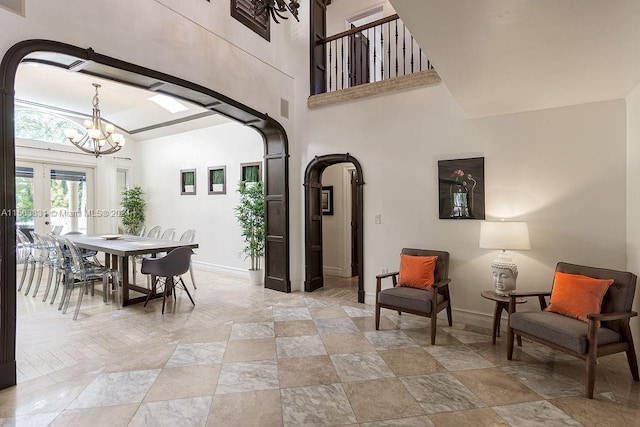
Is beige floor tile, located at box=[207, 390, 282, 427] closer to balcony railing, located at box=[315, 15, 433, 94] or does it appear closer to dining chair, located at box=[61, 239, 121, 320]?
dining chair, located at box=[61, 239, 121, 320]

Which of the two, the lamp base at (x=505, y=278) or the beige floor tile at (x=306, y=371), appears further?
the lamp base at (x=505, y=278)

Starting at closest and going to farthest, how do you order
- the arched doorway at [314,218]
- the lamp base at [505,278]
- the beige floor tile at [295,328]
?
the lamp base at [505,278], the beige floor tile at [295,328], the arched doorway at [314,218]

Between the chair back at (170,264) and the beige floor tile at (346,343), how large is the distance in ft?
7.46

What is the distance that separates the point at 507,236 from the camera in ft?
10.9

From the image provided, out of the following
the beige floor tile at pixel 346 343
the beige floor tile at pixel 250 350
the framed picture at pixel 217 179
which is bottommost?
the beige floor tile at pixel 346 343

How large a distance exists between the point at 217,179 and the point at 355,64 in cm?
367

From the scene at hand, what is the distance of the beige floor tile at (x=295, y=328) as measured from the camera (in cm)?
365

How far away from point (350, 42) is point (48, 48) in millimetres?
4309

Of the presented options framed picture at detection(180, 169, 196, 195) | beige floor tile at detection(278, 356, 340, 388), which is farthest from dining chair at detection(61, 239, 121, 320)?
beige floor tile at detection(278, 356, 340, 388)

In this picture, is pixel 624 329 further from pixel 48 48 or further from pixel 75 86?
pixel 75 86

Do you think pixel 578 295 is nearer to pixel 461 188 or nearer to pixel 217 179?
pixel 461 188

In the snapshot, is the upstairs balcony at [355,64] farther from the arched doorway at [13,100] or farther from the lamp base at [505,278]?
the lamp base at [505,278]

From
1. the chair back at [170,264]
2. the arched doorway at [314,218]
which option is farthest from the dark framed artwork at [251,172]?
the chair back at [170,264]

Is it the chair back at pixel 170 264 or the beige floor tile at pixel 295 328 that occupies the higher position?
the chair back at pixel 170 264
